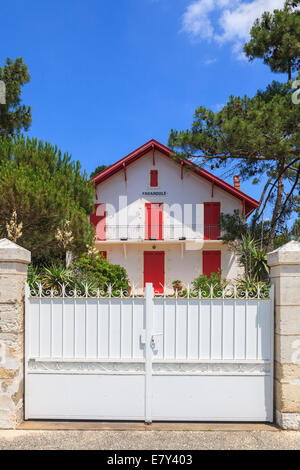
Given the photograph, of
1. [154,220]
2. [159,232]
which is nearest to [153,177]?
[154,220]

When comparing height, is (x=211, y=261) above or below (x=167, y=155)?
below

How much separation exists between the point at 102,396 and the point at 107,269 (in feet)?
20.6

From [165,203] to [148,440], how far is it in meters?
14.2

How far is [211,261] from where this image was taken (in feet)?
56.7

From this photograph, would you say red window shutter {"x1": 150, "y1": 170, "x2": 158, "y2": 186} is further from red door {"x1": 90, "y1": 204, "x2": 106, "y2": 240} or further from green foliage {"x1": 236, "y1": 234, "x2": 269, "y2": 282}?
green foliage {"x1": 236, "y1": 234, "x2": 269, "y2": 282}

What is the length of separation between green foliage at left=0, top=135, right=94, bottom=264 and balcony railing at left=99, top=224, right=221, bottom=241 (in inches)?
176

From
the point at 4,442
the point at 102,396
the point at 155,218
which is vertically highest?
the point at 155,218

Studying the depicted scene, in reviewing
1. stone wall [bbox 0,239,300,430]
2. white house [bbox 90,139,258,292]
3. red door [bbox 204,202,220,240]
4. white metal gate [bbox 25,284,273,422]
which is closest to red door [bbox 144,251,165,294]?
white house [bbox 90,139,258,292]

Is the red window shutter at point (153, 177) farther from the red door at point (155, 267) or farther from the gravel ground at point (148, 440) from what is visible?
the gravel ground at point (148, 440)

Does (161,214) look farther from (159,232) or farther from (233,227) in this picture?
(233,227)

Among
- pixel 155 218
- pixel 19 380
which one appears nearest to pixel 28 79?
pixel 155 218

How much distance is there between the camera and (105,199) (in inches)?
699

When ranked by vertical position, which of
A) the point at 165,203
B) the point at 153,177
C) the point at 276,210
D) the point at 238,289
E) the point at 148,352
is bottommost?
the point at 148,352

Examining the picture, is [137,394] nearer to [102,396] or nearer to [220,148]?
[102,396]
